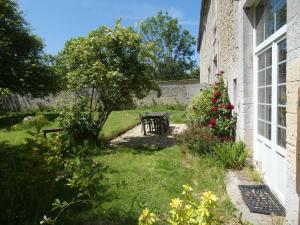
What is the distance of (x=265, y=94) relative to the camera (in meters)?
5.42

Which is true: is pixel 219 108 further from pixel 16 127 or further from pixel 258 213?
pixel 16 127

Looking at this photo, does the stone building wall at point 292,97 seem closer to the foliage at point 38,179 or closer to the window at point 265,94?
the window at point 265,94

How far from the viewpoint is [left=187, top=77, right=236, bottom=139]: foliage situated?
25.6 ft

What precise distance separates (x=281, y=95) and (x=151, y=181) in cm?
285

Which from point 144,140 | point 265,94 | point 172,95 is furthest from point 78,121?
point 172,95

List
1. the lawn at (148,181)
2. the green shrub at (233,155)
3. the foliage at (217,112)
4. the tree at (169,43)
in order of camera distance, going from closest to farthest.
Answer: the lawn at (148,181)
the green shrub at (233,155)
the foliage at (217,112)
the tree at (169,43)

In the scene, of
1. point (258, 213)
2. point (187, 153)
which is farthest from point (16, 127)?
point (258, 213)

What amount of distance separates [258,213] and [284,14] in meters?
2.87

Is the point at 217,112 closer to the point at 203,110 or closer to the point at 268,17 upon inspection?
the point at 203,110

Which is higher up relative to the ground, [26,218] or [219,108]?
[219,108]

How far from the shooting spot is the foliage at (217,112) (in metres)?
7.81

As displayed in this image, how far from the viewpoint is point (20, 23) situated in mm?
19703

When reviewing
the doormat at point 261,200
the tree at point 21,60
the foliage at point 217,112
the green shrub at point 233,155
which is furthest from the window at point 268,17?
the tree at point 21,60

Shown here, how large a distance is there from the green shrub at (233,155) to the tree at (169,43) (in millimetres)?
43147
